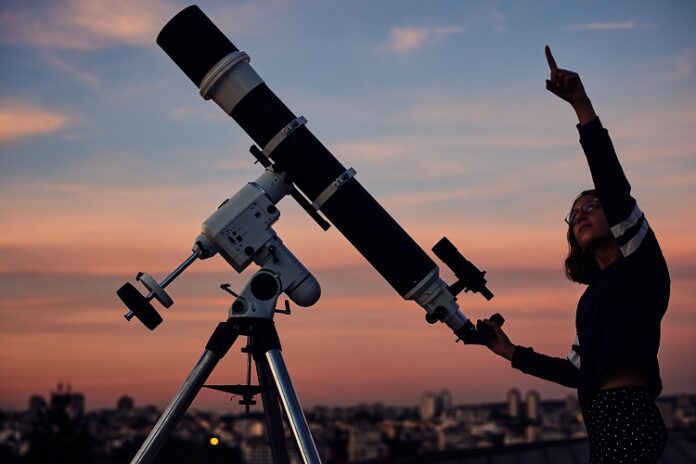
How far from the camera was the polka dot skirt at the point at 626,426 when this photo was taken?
4.23 meters

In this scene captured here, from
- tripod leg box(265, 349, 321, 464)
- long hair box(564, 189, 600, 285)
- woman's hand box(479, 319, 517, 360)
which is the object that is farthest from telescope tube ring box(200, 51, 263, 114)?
long hair box(564, 189, 600, 285)

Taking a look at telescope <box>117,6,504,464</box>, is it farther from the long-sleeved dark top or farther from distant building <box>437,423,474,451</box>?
distant building <box>437,423,474,451</box>

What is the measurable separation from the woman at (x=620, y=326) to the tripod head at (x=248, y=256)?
2.16 metres

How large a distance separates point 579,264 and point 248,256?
2.17 metres

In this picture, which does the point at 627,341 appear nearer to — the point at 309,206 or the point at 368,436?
the point at 309,206

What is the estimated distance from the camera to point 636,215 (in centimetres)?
408

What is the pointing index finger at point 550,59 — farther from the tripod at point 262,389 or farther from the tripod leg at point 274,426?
the tripod leg at point 274,426

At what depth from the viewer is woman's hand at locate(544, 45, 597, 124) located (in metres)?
4.07

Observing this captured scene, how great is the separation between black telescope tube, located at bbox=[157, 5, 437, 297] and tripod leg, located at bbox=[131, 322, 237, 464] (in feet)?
3.64

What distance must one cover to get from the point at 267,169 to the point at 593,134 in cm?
299

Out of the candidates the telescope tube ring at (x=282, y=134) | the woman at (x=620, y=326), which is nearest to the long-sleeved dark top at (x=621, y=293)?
the woman at (x=620, y=326)

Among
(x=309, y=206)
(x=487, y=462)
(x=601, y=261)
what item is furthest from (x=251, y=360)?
(x=487, y=462)

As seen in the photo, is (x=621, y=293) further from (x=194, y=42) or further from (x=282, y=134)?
(x=194, y=42)

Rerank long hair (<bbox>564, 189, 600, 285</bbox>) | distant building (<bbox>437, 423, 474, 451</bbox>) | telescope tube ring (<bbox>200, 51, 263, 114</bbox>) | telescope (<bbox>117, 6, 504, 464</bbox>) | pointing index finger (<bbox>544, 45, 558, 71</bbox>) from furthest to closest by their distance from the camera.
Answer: distant building (<bbox>437, 423, 474, 451</bbox>) → telescope tube ring (<bbox>200, 51, 263, 114</bbox>) → telescope (<bbox>117, 6, 504, 464</bbox>) → long hair (<bbox>564, 189, 600, 285</bbox>) → pointing index finger (<bbox>544, 45, 558, 71</bbox>)
